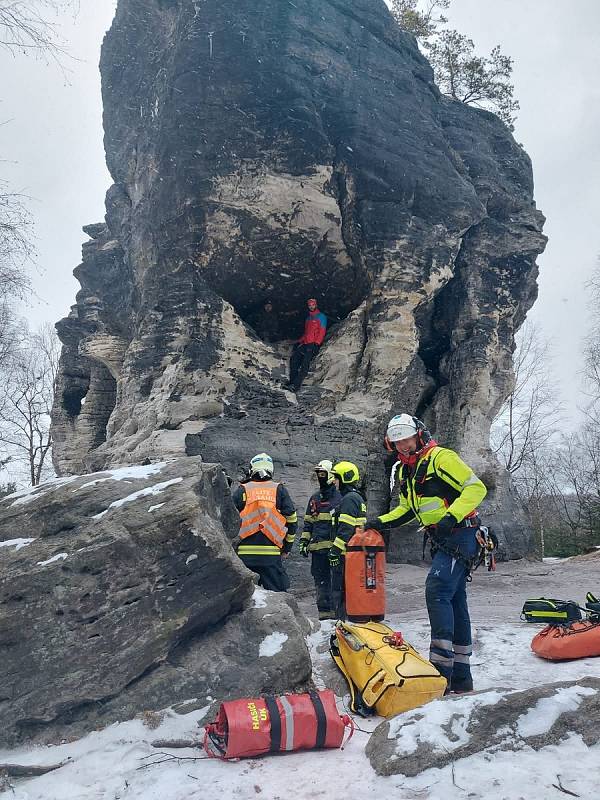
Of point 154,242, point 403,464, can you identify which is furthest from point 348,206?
point 403,464

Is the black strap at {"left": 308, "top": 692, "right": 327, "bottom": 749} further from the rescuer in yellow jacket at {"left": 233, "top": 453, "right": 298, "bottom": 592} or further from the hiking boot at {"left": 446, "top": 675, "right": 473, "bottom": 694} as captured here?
the rescuer in yellow jacket at {"left": 233, "top": 453, "right": 298, "bottom": 592}

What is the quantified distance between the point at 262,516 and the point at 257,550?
367 millimetres

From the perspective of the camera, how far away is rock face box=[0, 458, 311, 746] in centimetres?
357

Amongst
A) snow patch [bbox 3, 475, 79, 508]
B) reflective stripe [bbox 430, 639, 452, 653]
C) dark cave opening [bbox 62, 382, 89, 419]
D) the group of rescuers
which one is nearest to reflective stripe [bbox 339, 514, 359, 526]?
the group of rescuers

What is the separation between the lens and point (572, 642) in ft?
15.0

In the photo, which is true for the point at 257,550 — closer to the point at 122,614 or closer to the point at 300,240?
the point at 122,614

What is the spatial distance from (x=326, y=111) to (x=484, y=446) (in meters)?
8.24

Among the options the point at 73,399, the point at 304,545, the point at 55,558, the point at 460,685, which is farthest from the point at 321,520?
the point at 73,399

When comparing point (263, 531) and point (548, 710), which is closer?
point (548, 710)

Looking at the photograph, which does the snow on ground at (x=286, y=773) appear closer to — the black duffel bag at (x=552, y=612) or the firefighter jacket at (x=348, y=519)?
the firefighter jacket at (x=348, y=519)

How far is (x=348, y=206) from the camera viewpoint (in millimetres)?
12039

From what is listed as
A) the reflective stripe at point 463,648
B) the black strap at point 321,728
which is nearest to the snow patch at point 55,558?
the black strap at point 321,728

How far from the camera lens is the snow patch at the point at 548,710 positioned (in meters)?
2.71

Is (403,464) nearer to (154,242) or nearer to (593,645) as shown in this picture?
(593,645)
